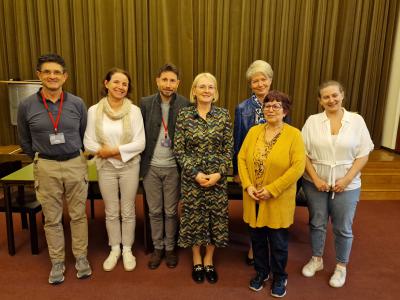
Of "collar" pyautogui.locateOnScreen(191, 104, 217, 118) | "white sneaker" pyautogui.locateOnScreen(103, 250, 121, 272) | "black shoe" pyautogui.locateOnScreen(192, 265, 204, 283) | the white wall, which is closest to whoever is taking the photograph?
"collar" pyautogui.locateOnScreen(191, 104, 217, 118)

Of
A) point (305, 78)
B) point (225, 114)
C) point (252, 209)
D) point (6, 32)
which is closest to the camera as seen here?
point (252, 209)

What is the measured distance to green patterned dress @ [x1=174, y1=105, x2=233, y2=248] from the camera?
2113 millimetres

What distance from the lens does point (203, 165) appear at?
2.12 m

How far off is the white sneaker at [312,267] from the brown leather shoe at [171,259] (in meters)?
0.95

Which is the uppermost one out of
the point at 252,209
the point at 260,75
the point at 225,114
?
the point at 260,75

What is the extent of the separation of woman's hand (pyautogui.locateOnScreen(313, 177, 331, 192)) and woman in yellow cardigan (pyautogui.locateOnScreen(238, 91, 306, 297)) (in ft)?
0.67

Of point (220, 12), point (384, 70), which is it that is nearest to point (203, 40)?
point (220, 12)

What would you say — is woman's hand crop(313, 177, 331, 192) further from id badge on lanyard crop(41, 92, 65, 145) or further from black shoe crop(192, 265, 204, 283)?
id badge on lanyard crop(41, 92, 65, 145)

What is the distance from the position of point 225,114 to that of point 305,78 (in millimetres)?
3537

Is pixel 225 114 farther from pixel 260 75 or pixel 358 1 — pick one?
pixel 358 1

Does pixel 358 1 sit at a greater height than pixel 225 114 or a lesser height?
greater

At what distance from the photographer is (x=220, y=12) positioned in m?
4.97

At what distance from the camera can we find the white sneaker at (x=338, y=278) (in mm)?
2215

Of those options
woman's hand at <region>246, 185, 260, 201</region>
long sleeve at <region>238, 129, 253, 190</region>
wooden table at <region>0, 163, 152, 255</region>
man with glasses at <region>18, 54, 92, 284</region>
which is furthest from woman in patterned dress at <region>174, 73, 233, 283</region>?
man with glasses at <region>18, 54, 92, 284</region>
